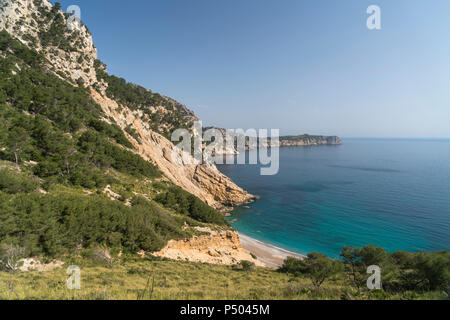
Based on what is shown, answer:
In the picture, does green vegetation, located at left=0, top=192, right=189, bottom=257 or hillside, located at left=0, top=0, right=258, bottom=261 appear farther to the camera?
hillside, located at left=0, top=0, right=258, bottom=261

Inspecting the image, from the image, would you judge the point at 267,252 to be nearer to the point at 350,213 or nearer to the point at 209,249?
the point at 209,249

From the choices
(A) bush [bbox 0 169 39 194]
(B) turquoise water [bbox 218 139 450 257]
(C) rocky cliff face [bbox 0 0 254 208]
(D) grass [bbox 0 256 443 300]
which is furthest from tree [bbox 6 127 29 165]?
(B) turquoise water [bbox 218 139 450 257]

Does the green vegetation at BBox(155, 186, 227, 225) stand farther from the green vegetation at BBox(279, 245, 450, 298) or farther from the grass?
the green vegetation at BBox(279, 245, 450, 298)

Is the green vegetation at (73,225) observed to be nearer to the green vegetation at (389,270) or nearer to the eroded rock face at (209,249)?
the eroded rock face at (209,249)

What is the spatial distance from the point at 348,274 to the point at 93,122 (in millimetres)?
37970

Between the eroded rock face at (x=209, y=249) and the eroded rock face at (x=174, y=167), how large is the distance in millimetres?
19129

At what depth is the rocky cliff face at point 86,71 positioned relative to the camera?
38.2 meters

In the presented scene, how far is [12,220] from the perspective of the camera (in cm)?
1122

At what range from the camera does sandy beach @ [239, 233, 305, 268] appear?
95.0 ft

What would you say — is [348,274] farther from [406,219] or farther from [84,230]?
[406,219]

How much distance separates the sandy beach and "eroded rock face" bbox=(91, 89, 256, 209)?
16531mm

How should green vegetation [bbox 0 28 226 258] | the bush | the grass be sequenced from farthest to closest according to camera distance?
the bush, green vegetation [bbox 0 28 226 258], the grass
